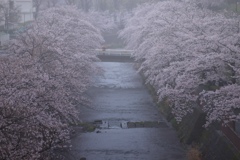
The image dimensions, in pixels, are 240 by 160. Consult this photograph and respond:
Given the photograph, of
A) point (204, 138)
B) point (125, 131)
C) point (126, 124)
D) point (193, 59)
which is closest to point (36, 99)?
point (193, 59)

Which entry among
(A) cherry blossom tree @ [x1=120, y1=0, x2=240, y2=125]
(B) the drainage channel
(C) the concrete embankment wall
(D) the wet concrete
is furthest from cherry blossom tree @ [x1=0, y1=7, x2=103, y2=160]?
(C) the concrete embankment wall

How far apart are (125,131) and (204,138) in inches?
157

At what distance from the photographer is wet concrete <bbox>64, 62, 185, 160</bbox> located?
13.3 metres

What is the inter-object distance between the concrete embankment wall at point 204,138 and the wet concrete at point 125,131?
0.48 metres

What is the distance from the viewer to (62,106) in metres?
9.52

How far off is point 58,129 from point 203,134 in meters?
6.59

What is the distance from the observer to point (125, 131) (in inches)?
628

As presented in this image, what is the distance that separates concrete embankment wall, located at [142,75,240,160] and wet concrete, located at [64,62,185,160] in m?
0.48

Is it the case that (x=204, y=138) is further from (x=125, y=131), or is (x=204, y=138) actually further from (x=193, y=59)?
(x=125, y=131)

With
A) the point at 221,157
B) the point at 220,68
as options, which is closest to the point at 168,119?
the point at 220,68

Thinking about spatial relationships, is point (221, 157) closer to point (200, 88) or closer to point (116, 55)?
point (200, 88)

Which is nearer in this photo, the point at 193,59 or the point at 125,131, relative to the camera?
the point at 193,59

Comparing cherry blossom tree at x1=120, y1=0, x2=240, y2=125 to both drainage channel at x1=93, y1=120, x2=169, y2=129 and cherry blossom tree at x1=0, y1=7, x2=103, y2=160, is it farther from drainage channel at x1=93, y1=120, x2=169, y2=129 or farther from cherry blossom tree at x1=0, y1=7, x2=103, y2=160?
cherry blossom tree at x1=0, y1=7, x2=103, y2=160

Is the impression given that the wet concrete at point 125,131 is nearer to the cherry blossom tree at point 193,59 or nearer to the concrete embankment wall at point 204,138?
the concrete embankment wall at point 204,138
